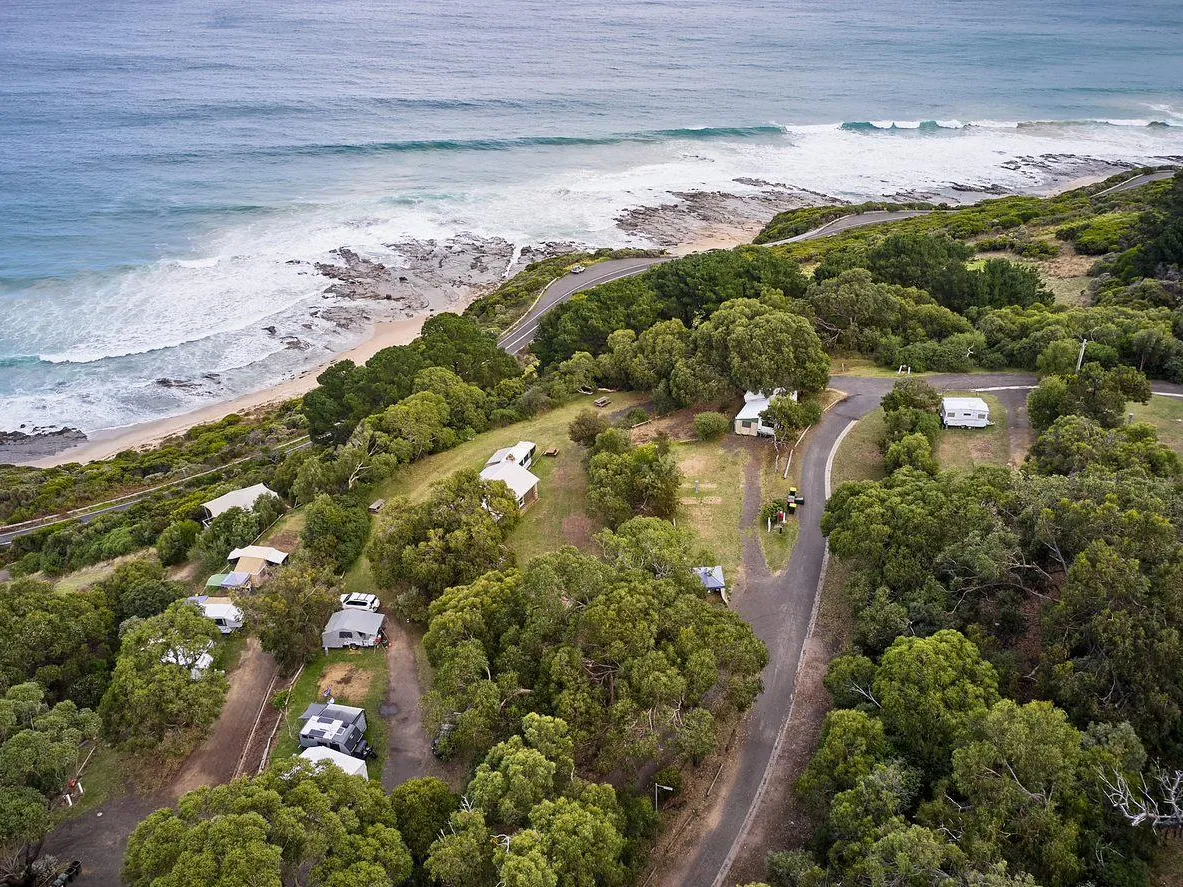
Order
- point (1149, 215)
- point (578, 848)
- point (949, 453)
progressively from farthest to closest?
point (1149, 215) < point (949, 453) < point (578, 848)

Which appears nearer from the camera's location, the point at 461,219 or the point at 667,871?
the point at 667,871

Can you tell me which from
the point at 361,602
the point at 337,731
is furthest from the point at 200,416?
the point at 337,731

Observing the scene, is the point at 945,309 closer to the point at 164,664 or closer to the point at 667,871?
the point at 667,871

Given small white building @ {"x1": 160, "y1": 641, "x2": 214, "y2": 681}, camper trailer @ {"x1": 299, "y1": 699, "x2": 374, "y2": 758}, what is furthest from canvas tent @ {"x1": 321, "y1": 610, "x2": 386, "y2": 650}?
small white building @ {"x1": 160, "y1": 641, "x2": 214, "y2": 681}

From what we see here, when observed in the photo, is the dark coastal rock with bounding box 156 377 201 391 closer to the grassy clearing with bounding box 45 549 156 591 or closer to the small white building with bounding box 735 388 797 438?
the grassy clearing with bounding box 45 549 156 591

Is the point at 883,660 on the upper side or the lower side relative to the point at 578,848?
upper

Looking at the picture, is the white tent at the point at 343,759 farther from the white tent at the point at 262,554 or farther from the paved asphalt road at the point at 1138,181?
the paved asphalt road at the point at 1138,181

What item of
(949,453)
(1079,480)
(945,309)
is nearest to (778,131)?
(945,309)
